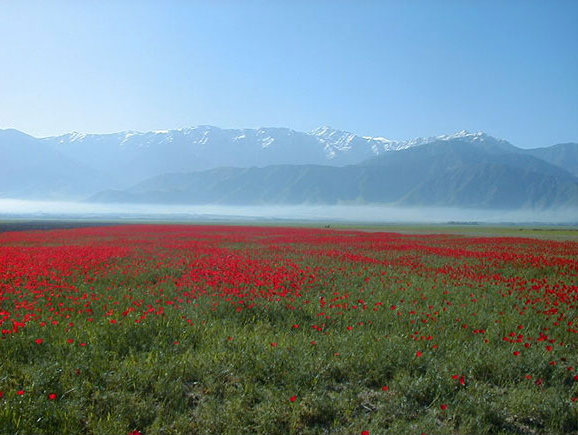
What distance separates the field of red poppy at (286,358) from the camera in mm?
5414

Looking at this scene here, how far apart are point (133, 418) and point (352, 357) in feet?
11.7

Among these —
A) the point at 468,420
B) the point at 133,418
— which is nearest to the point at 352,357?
the point at 468,420

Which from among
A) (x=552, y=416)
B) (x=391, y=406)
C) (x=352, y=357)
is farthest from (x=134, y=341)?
(x=552, y=416)

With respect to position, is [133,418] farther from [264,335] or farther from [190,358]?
[264,335]

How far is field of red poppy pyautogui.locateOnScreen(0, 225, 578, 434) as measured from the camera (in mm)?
5414

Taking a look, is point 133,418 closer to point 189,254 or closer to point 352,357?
point 352,357

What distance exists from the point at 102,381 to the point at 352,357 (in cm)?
402

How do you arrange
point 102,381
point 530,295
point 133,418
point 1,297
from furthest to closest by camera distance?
point 530,295
point 1,297
point 102,381
point 133,418

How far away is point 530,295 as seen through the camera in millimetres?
12570

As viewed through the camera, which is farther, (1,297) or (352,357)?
(1,297)

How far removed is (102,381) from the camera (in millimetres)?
6285

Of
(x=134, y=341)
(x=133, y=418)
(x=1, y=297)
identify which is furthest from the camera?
(x=1, y=297)

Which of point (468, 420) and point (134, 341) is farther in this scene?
point (134, 341)

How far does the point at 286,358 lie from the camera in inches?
272
